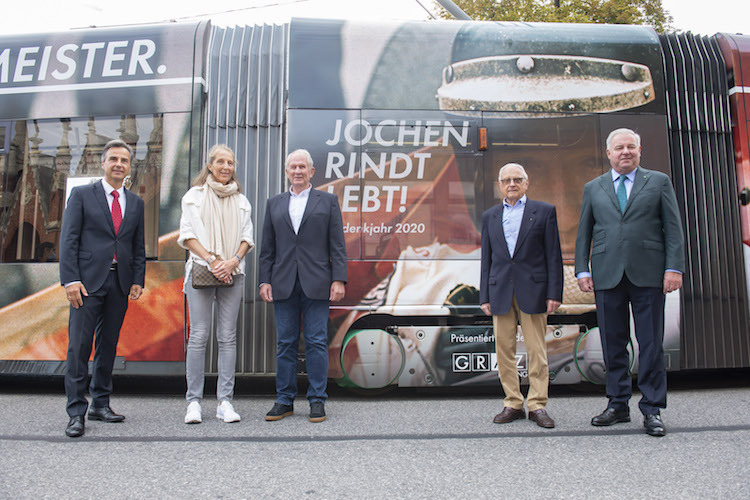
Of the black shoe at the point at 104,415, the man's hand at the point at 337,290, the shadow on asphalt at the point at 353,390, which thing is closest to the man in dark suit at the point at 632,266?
the shadow on asphalt at the point at 353,390

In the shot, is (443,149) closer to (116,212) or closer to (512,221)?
(512,221)

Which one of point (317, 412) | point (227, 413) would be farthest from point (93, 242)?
point (317, 412)

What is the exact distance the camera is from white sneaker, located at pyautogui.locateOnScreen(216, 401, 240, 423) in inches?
141

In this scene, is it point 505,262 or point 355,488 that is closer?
point 355,488

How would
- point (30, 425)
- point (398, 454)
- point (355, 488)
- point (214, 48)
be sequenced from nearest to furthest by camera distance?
point (355, 488), point (398, 454), point (30, 425), point (214, 48)

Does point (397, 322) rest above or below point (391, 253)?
below

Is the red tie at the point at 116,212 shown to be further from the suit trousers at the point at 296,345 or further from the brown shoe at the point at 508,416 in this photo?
the brown shoe at the point at 508,416

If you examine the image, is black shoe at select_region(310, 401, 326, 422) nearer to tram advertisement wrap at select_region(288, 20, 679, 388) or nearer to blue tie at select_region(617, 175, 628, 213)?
tram advertisement wrap at select_region(288, 20, 679, 388)

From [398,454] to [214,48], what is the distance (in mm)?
3518

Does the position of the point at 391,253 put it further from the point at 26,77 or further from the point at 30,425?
the point at 26,77

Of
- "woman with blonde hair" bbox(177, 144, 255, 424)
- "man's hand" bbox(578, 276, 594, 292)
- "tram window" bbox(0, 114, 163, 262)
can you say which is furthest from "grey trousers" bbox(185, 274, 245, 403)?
"man's hand" bbox(578, 276, 594, 292)

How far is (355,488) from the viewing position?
2441mm

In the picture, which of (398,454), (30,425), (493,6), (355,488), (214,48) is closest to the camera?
(355,488)

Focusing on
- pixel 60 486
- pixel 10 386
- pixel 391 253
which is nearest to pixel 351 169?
pixel 391 253
